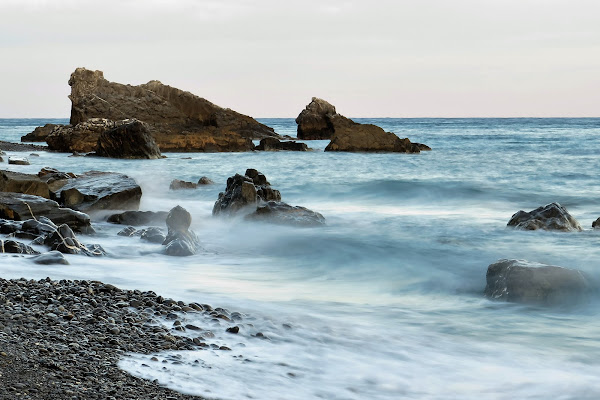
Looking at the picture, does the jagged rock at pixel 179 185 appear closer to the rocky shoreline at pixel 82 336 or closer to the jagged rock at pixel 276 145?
→ the rocky shoreline at pixel 82 336

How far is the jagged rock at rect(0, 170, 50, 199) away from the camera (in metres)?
11.9

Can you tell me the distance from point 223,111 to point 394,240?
41.1 metres

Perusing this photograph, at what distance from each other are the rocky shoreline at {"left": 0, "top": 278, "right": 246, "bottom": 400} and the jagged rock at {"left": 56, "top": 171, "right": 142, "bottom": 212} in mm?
5959

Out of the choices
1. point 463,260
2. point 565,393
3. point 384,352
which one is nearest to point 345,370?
point 384,352

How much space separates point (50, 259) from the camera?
717 centimetres

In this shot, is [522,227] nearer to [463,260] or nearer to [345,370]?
[463,260]

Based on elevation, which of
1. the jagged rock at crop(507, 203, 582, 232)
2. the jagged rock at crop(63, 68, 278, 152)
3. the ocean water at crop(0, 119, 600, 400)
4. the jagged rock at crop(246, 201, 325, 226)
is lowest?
the ocean water at crop(0, 119, 600, 400)

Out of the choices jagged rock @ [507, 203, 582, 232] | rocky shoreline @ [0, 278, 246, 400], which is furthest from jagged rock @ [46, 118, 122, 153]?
rocky shoreline @ [0, 278, 246, 400]

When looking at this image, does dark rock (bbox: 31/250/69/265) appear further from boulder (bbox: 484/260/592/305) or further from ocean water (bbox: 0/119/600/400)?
boulder (bbox: 484/260/592/305)

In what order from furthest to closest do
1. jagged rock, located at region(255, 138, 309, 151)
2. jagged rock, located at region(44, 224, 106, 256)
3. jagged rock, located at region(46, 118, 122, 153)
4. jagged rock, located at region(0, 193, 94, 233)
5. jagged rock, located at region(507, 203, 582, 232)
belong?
jagged rock, located at region(255, 138, 309, 151)
jagged rock, located at region(46, 118, 122, 153)
jagged rock, located at region(507, 203, 582, 232)
jagged rock, located at region(0, 193, 94, 233)
jagged rock, located at region(44, 224, 106, 256)

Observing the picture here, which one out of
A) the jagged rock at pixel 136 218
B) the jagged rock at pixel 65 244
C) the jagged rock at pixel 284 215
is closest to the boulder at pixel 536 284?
the jagged rock at pixel 65 244

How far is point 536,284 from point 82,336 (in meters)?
4.67

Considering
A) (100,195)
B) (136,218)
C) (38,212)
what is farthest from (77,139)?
(38,212)

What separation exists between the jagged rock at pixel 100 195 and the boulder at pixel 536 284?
278 inches
